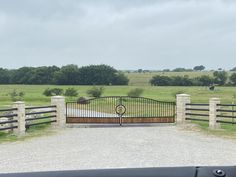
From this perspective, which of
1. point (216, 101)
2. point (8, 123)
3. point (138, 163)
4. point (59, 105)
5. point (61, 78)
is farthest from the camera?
point (61, 78)

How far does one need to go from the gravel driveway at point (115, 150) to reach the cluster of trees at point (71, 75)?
89047mm

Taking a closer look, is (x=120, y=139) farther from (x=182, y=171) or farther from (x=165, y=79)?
(x=165, y=79)

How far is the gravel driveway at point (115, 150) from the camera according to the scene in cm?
1124

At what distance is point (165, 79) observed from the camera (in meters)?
122

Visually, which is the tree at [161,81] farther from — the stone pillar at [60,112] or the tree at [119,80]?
the stone pillar at [60,112]

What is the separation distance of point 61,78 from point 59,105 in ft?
302

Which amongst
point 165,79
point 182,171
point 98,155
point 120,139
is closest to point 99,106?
point 120,139

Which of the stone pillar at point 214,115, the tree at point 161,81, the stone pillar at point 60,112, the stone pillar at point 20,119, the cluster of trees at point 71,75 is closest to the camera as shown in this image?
the stone pillar at point 20,119

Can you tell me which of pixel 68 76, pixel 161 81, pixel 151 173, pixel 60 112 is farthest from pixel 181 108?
pixel 161 81

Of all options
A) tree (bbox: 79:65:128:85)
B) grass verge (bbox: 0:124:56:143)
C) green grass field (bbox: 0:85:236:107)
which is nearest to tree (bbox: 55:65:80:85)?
tree (bbox: 79:65:128:85)

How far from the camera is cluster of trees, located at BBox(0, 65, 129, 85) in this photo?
109938mm

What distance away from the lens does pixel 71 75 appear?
112188 mm

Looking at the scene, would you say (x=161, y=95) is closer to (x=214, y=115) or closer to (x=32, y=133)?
(x=214, y=115)

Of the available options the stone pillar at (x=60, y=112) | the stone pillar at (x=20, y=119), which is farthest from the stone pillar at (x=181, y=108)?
the stone pillar at (x=20, y=119)
